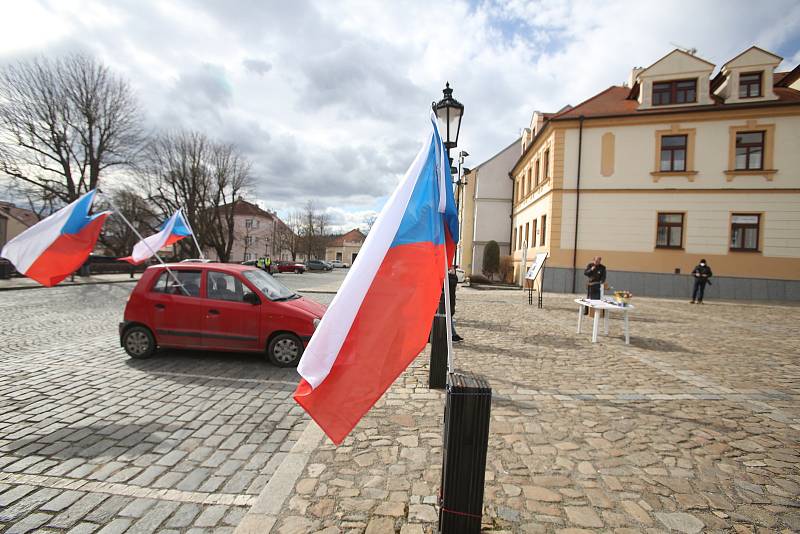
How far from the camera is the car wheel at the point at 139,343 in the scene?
6281 mm

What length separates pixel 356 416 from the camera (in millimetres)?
2174

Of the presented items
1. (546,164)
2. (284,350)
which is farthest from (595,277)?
(546,164)

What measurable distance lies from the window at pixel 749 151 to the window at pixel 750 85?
6.55 feet

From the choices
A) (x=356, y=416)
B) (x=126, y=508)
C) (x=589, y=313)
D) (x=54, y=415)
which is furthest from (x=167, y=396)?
(x=589, y=313)

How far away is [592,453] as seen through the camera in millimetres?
3334

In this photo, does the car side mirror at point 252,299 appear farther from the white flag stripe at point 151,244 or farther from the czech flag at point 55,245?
the white flag stripe at point 151,244

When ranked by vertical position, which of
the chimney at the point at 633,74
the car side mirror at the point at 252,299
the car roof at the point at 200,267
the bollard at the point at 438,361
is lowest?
the bollard at the point at 438,361

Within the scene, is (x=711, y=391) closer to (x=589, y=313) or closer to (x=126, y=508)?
(x=126, y=508)

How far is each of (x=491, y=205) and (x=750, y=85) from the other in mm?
17381

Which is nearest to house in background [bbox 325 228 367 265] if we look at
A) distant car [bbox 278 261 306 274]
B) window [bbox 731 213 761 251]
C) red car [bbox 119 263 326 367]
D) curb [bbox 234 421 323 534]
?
distant car [bbox 278 261 306 274]

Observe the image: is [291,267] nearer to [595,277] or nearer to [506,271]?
[506,271]

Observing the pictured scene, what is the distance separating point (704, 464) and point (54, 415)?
6.24 meters

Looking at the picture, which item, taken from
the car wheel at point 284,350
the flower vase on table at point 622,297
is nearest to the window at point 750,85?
the flower vase on table at point 622,297

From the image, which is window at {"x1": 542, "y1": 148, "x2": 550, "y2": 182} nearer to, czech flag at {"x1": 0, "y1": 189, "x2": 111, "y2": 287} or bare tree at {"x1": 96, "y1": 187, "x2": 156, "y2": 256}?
czech flag at {"x1": 0, "y1": 189, "x2": 111, "y2": 287}
